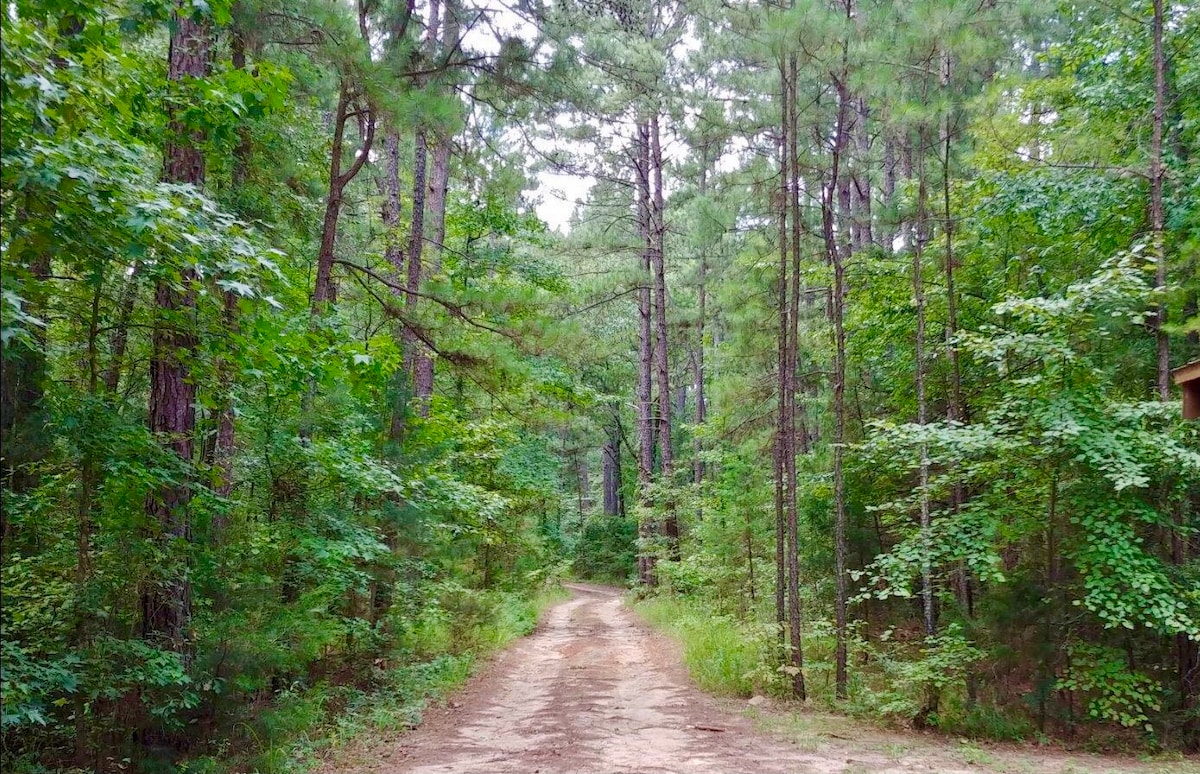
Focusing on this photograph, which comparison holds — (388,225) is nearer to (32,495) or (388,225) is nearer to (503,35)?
(503,35)

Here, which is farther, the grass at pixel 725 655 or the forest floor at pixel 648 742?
the grass at pixel 725 655

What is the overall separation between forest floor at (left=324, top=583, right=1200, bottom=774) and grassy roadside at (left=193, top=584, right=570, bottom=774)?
9.2 inches

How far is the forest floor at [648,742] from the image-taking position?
6.11 meters

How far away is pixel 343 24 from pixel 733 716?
8434 mm

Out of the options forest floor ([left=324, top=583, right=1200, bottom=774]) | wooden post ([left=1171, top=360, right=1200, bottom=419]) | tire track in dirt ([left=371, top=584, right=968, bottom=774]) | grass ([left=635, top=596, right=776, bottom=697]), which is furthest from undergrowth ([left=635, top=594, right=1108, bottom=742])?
wooden post ([left=1171, top=360, right=1200, bottom=419])

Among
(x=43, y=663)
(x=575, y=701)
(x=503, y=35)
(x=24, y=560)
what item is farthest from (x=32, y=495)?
(x=503, y=35)

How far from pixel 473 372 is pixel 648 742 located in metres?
4.81

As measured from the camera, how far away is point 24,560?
17.4 ft

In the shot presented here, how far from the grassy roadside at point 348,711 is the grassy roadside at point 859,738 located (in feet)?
11.8

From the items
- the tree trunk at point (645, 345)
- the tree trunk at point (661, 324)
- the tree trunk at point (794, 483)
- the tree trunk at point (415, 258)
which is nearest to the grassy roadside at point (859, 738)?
the tree trunk at point (794, 483)

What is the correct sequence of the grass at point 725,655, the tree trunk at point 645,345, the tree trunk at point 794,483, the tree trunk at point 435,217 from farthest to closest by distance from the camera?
1. the tree trunk at point 645,345
2. the tree trunk at point 435,217
3. the grass at point 725,655
4. the tree trunk at point 794,483

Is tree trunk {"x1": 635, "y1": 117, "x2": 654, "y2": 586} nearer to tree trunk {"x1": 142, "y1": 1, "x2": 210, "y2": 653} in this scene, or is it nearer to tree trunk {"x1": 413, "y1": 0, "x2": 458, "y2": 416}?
tree trunk {"x1": 413, "y1": 0, "x2": 458, "y2": 416}

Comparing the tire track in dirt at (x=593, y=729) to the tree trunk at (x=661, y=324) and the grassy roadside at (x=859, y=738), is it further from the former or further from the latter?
the tree trunk at (x=661, y=324)

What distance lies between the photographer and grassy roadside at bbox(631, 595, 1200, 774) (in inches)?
251
